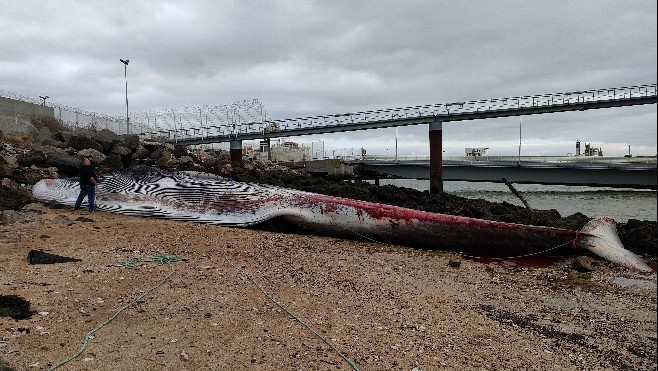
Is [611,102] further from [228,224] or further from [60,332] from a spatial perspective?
[60,332]

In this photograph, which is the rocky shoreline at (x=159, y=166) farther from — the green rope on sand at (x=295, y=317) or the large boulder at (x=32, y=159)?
the green rope on sand at (x=295, y=317)

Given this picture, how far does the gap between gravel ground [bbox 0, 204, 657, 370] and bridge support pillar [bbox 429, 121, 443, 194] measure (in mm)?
21442

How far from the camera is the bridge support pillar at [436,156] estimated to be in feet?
100

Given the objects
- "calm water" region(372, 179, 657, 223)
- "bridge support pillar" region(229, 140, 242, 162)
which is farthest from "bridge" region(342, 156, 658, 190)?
"bridge support pillar" region(229, 140, 242, 162)

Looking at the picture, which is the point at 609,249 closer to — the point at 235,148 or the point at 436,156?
the point at 436,156

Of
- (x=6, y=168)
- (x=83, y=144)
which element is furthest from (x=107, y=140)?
(x=6, y=168)

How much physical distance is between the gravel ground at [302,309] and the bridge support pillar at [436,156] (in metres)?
21.4

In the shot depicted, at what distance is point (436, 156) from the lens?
101 feet

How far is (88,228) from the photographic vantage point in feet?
32.2

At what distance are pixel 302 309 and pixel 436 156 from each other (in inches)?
1055

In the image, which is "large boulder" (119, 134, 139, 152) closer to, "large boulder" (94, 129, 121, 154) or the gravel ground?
"large boulder" (94, 129, 121, 154)

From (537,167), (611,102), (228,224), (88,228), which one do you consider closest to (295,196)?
(228,224)

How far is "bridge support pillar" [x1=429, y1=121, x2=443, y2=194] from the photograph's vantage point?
3056cm

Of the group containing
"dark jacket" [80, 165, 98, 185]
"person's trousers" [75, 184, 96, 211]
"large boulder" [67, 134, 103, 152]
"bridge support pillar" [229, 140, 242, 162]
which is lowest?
"person's trousers" [75, 184, 96, 211]
